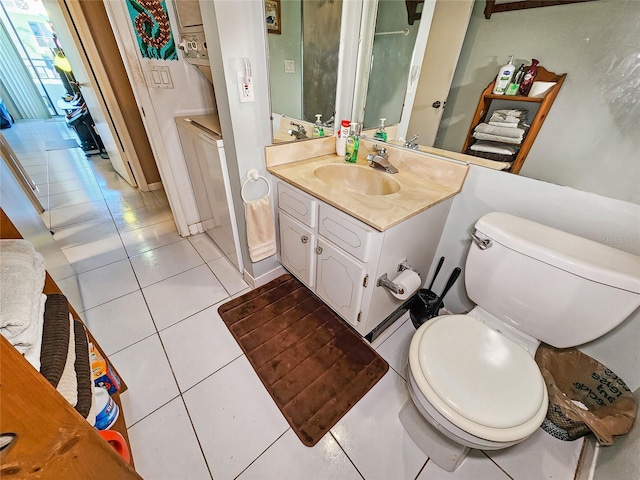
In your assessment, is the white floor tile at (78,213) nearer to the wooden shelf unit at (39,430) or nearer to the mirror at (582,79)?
the wooden shelf unit at (39,430)

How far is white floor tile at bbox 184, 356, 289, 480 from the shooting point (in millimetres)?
988

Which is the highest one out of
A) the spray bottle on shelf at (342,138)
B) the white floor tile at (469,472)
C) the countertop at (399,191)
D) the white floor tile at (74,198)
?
the spray bottle on shelf at (342,138)

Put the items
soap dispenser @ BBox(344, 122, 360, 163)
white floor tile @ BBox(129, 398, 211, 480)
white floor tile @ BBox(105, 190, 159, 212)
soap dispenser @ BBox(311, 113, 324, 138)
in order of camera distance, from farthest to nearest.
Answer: white floor tile @ BBox(105, 190, 159, 212), soap dispenser @ BBox(311, 113, 324, 138), soap dispenser @ BBox(344, 122, 360, 163), white floor tile @ BBox(129, 398, 211, 480)

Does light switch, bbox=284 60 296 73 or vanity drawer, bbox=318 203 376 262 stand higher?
light switch, bbox=284 60 296 73

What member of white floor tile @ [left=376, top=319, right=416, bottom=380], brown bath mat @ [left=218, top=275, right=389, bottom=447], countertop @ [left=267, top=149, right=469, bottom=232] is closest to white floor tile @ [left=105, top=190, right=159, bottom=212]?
brown bath mat @ [left=218, top=275, right=389, bottom=447]

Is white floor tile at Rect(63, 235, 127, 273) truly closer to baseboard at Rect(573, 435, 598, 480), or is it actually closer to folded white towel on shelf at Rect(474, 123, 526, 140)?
folded white towel on shelf at Rect(474, 123, 526, 140)

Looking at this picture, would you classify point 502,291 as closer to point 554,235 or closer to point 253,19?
point 554,235

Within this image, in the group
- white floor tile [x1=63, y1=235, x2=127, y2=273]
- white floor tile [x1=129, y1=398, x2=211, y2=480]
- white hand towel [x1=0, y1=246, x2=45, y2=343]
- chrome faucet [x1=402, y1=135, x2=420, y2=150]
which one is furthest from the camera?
white floor tile [x1=63, y1=235, x2=127, y2=273]

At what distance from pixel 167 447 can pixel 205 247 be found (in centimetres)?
142

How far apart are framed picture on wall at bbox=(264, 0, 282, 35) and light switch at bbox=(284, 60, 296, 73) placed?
0.14 m

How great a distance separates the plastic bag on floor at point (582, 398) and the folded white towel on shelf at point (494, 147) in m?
0.84

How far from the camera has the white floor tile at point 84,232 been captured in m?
2.12

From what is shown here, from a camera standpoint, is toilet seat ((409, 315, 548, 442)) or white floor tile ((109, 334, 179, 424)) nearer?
toilet seat ((409, 315, 548, 442))

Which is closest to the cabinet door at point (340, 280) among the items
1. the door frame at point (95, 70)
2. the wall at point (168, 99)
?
the wall at point (168, 99)
